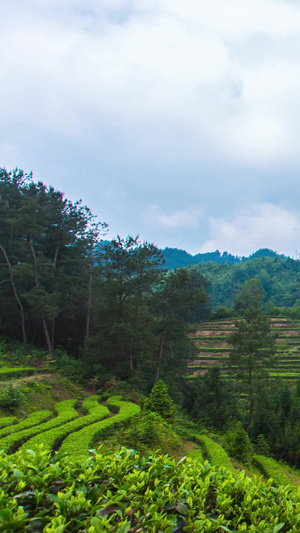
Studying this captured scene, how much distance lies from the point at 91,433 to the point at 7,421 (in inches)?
108

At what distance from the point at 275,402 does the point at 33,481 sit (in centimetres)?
1725

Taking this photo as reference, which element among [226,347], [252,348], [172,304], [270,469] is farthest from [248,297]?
[270,469]

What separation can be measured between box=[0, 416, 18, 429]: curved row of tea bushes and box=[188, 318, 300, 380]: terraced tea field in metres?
22.1

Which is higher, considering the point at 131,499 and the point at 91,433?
the point at 131,499

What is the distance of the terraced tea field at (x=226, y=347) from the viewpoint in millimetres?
33562

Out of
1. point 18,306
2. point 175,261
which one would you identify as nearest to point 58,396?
point 18,306

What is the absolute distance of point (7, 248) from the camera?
23984mm

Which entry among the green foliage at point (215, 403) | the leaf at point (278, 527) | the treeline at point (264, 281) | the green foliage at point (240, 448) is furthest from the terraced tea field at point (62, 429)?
the treeline at point (264, 281)

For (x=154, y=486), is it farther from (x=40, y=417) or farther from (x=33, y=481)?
(x=40, y=417)

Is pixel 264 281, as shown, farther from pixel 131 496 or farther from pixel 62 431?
pixel 131 496

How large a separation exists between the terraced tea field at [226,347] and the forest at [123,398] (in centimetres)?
37

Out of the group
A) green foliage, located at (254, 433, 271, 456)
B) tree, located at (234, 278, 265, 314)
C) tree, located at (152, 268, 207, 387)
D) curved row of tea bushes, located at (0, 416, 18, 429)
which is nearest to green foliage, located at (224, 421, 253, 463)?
green foliage, located at (254, 433, 271, 456)

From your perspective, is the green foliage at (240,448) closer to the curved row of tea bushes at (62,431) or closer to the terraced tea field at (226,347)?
the curved row of tea bushes at (62,431)

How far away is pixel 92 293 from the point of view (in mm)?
25000
